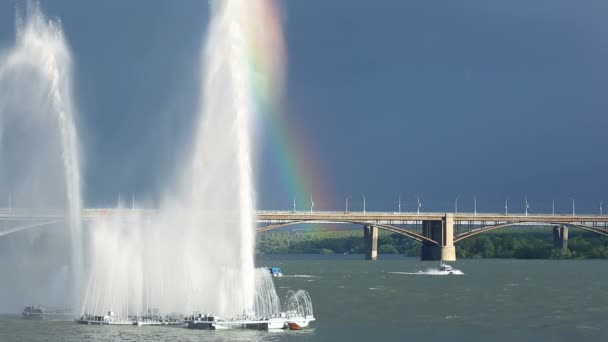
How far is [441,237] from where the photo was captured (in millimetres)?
189750

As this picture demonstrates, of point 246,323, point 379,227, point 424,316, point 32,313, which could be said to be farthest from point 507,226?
point 246,323

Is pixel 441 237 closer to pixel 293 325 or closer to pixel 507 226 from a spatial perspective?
pixel 507 226

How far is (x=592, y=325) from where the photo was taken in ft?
219

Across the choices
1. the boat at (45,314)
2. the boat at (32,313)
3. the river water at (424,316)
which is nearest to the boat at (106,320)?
the river water at (424,316)

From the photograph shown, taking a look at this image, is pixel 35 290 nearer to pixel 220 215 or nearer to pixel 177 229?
pixel 177 229

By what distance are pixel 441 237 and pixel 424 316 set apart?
11689 cm

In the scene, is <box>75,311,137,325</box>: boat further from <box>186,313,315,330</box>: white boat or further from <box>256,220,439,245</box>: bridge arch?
<box>256,220,439,245</box>: bridge arch

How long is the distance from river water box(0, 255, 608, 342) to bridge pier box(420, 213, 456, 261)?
213 ft

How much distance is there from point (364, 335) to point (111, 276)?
1843 cm

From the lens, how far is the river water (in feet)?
196

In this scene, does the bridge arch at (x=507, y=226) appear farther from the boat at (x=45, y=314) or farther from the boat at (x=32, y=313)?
the boat at (x=32, y=313)

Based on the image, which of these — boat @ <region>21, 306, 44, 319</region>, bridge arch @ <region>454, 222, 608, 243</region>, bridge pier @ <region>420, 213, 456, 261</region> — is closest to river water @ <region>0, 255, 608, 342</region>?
boat @ <region>21, 306, 44, 319</region>

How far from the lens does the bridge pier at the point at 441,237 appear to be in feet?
613

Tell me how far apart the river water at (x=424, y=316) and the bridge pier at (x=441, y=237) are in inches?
2558
